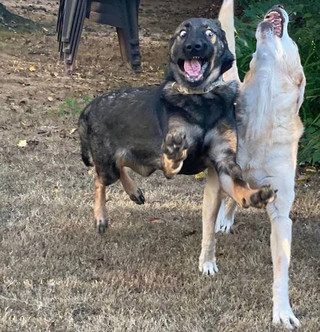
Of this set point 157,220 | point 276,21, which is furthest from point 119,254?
point 276,21

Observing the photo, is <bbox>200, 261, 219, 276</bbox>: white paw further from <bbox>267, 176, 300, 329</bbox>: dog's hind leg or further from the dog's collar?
the dog's collar

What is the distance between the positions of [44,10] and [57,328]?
14.9 metres

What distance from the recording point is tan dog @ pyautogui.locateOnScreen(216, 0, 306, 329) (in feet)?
12.7

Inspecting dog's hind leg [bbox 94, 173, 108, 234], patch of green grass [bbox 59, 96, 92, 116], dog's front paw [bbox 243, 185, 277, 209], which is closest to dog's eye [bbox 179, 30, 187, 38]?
dog's front paw [bbox 243, 185, 277, 209]

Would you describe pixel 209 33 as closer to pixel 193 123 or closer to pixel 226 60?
pixel 226 60

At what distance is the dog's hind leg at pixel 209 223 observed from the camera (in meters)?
4.38

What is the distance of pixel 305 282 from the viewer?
4.36 metres

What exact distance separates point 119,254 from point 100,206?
0.60 m

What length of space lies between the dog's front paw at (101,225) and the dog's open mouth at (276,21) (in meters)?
1.98

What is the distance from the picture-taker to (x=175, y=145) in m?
3.73

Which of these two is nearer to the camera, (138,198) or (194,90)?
(194,90)

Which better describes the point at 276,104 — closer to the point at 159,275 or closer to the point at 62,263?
the point at 159,275

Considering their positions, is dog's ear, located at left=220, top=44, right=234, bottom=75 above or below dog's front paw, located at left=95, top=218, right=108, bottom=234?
above

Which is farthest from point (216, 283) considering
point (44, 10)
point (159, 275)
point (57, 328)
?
point (44, 10)
